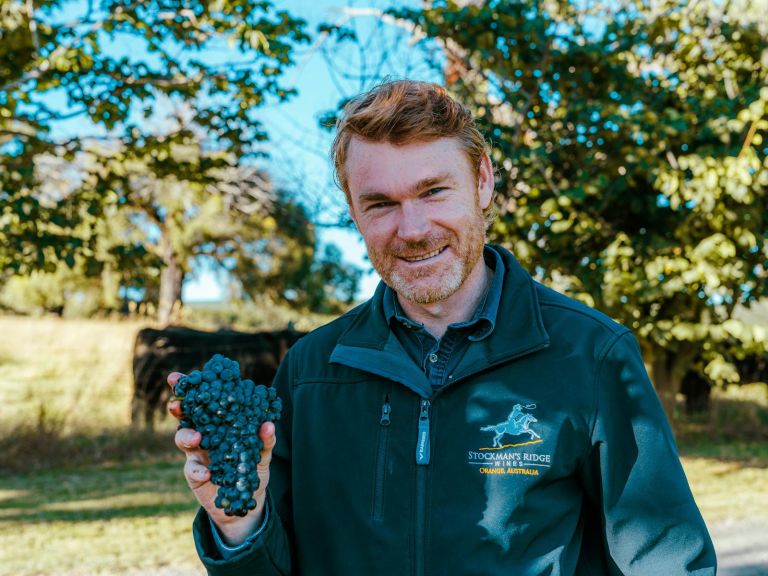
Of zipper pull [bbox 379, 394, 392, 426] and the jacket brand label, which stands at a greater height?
zipper pull [bbox 379, 394, 392, 426]

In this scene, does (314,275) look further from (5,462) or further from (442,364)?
(442,364)

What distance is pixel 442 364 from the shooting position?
1.92m

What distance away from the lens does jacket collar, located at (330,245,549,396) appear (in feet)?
6.02

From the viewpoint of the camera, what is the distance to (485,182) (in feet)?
7.19

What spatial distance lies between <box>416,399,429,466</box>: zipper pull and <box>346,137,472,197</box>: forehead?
0.51m

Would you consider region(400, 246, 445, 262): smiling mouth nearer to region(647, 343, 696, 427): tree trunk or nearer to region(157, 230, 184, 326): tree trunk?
region(647, 343, 696, 427): tree trunk

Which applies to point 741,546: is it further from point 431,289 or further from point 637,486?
point 431,289

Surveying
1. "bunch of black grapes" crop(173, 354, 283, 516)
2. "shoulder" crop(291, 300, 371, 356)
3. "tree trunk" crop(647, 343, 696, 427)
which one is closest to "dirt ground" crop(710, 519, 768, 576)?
"tree trunk" crop(647, 343, 696, 427)

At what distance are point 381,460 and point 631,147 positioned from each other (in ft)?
21.9

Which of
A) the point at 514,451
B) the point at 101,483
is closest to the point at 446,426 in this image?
the point at 514,451

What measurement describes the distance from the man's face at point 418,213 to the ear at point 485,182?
0.12 meters

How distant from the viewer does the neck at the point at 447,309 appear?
2008 millimetres

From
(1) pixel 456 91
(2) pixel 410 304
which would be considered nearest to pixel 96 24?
(1) pixel 456 91

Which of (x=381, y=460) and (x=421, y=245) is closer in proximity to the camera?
(x=381, y=460)
